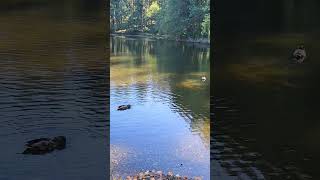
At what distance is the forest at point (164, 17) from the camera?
43.8 m

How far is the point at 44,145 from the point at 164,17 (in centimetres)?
4156

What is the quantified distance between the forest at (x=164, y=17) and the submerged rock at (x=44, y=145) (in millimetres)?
31623

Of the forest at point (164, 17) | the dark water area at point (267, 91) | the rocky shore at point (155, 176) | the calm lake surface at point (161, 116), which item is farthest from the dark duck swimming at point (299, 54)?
the forest at point (164, 17)

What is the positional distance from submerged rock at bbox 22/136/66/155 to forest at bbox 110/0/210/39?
3162 centimetres

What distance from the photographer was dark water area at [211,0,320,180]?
11.4m

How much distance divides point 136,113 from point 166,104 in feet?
8.64

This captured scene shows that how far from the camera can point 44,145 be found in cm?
1069

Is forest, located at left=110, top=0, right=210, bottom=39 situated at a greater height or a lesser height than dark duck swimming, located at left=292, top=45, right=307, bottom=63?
greater

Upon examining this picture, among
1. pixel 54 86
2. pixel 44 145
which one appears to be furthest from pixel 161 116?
pixel 44 145

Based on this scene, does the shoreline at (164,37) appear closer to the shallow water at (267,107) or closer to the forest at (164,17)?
the forest at (164,17)

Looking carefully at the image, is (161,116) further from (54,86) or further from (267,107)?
(54,86)

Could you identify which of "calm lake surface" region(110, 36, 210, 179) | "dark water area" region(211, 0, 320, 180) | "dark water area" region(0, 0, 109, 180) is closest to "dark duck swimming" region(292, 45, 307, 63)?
"dark water area" region(211, 0, 320, 180)

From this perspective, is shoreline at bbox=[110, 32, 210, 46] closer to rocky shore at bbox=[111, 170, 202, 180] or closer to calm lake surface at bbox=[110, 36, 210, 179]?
calm lake surface at bbox=[110, 36, 210, 179]

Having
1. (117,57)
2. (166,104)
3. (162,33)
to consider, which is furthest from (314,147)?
(162,33)
